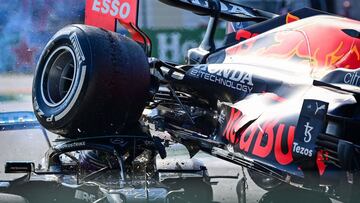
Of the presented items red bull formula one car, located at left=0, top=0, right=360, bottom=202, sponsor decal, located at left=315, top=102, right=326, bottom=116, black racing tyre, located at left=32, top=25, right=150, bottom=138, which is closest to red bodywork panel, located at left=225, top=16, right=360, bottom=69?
red bull formula one car, located at left=0, top=0, right=360, bottom=202

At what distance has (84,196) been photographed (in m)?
4.48

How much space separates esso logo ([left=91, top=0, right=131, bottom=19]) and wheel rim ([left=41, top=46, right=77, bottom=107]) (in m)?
0.86

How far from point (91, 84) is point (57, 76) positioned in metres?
0.51

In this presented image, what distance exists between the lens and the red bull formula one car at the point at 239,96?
390cm

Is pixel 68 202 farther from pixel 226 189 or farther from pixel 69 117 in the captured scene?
pixel 226 189

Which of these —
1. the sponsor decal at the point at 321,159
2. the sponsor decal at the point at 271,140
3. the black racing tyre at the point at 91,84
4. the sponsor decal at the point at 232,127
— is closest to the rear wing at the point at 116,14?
the black racing tyre at the point at 91,84

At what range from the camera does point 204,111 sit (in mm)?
5109

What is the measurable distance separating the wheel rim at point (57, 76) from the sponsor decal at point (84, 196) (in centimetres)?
64

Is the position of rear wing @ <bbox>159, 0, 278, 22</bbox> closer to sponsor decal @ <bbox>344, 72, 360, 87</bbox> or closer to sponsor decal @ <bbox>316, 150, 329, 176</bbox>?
sponsor decal @ <bbox>344, 72, 360, 87</bbox>

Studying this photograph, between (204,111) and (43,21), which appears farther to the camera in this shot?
(43,21)

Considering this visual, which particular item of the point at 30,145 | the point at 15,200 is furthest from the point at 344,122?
the point at 30,145

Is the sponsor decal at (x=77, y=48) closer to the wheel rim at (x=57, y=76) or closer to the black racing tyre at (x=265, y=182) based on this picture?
the wheel rim at (x=57, y=76)

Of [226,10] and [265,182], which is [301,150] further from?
[226,10]

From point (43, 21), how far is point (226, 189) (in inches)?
176
